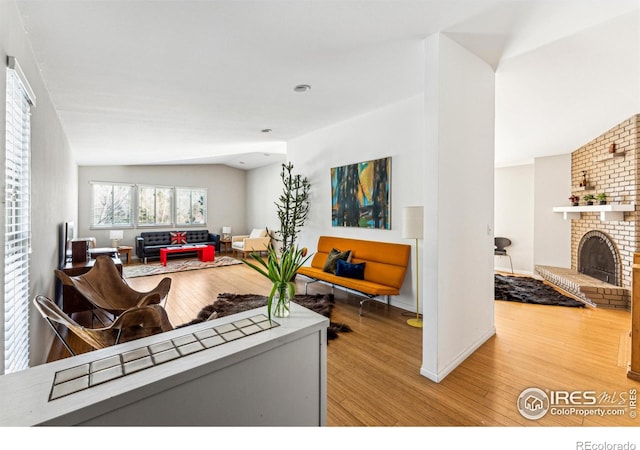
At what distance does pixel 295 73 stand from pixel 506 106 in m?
2.69

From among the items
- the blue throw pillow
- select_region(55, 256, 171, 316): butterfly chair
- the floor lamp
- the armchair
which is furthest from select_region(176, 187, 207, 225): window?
the floor lamp

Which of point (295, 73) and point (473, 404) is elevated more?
point (295, 73)

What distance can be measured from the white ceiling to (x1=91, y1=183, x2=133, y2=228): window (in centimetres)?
434

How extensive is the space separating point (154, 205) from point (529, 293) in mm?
9399

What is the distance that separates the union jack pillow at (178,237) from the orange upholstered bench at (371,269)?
220 inches

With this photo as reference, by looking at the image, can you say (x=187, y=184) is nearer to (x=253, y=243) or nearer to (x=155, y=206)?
(x=155, y=206)

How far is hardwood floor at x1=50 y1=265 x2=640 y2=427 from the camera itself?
1.85 meters

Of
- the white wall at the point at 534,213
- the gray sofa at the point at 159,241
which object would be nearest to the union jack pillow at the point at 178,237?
the gray sofa at the point at 159,241

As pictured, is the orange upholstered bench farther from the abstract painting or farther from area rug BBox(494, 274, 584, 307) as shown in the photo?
area rug BBox(494, 274, 584, 307)

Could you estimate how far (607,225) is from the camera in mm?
4418

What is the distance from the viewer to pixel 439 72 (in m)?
2.27

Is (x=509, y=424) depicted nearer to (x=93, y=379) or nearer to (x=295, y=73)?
(x=93, y=379)

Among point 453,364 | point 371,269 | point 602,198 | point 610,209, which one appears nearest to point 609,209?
point 610,209
